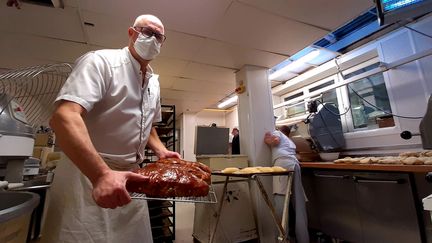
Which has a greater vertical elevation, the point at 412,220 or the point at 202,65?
the point at 202,65

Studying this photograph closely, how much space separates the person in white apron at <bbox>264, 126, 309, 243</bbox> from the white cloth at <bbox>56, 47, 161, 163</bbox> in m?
1.80

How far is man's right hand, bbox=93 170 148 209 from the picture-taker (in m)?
0.54

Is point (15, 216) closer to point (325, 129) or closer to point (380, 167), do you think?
point (380, 167)

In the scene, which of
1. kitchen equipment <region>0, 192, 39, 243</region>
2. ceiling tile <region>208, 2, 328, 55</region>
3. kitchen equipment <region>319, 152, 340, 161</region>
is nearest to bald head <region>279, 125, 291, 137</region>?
kitchen equipment <region>319, 152, 340, 161</region>

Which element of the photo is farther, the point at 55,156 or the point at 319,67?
the point at 319,67

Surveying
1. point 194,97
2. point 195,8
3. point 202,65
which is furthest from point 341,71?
point 194,97

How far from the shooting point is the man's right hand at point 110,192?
542 mm

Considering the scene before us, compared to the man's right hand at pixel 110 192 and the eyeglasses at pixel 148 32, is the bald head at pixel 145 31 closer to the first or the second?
the eyeglasses at pixel 148 32

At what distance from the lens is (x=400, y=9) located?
4.66 ft

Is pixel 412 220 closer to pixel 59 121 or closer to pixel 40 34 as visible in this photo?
pixel 59 121

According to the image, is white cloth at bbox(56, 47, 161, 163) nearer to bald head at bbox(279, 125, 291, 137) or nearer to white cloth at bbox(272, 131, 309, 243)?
white cloth at bbox(272, 131, 309, 243)

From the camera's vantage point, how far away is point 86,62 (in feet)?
2.63

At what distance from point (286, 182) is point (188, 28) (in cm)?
199

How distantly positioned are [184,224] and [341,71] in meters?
3.27
